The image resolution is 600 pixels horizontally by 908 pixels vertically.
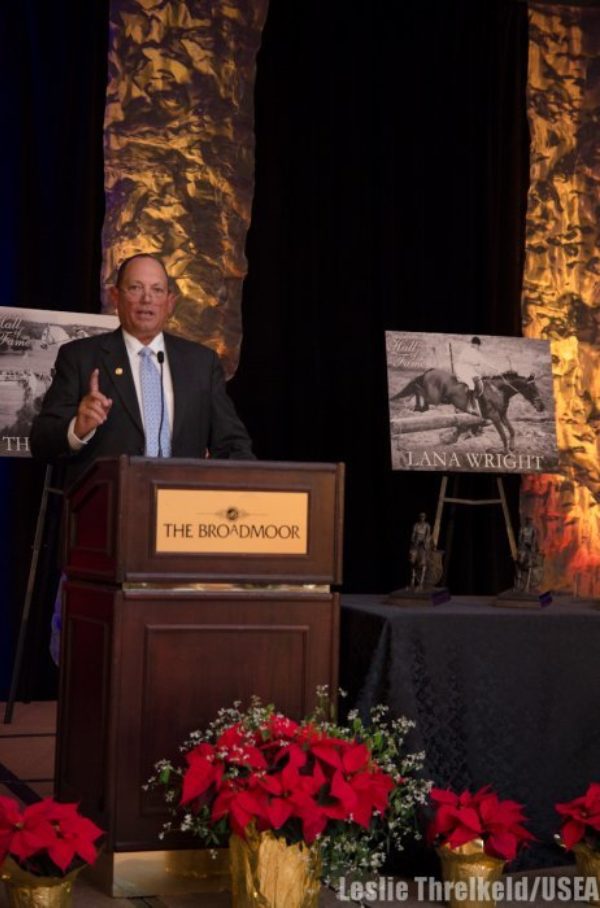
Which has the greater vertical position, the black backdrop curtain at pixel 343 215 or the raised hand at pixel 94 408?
the black backdrop curtain at pixel 343 215

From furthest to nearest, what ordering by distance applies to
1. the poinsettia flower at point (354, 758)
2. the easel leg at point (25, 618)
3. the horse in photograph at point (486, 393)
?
the horse in photograph at point (486, 393)
the easel leg at point (25, 618)
the poinsettia flower at point (354, 758)

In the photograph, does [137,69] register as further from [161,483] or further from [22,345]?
[161,483]

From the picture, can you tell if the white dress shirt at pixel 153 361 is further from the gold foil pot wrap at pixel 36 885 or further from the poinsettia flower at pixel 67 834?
the gold foil pot wrap at pixel 36 885

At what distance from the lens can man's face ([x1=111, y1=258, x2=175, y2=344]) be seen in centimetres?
365

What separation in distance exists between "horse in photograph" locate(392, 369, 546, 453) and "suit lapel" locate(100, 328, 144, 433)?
2.75 metres

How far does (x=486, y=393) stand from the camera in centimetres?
648

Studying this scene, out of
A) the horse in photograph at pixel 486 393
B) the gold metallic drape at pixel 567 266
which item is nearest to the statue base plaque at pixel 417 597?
the horse in photograph at pixel 486 393

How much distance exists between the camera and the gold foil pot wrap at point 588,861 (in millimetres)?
3168

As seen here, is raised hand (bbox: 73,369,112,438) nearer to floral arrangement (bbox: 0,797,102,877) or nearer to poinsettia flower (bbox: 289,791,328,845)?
floral arrangement (bbox: 0,797,102,877)

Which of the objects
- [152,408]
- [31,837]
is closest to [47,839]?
[31,837]

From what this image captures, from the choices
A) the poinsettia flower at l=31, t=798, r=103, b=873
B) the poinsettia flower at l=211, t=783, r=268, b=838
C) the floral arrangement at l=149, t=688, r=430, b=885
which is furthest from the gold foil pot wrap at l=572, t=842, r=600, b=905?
the poinsettia flower at l=31, t=798, r=103, b=873

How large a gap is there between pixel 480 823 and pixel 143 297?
1655 millimetres

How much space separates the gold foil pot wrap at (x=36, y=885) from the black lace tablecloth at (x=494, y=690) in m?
0.84

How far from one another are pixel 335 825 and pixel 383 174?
4990mm
